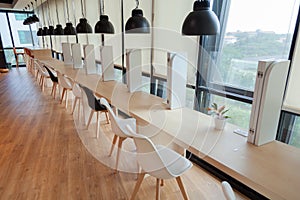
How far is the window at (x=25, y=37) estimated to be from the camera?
10.8 m

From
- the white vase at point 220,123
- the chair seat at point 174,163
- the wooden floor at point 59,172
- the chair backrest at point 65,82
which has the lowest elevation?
the wooden floor at point 59,172

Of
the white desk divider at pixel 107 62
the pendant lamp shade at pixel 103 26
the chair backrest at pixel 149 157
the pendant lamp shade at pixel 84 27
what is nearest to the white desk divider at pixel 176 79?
the chair backrest at pixel 149 157

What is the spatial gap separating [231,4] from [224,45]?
45cm

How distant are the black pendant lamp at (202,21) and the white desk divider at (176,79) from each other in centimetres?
56

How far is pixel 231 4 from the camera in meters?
2.28

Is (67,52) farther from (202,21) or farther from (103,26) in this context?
(202,21)

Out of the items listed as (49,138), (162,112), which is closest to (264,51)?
(162,112)

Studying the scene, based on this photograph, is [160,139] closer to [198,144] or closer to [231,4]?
[198,144]

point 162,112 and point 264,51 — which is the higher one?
point 264,51

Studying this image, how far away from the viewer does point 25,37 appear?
36.6 feet

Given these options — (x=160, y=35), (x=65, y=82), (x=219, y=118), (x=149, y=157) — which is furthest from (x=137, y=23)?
→ (x=65, y=82)

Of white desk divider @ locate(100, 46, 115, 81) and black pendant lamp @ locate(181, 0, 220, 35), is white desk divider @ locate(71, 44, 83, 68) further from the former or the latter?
black pendant lamp @ locate(181, 0, 220, 35)

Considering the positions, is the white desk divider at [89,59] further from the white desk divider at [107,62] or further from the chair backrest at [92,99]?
the chair backrest at [92,99]

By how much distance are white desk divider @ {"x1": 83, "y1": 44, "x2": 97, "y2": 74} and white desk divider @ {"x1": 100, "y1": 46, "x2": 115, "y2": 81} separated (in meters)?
0.69
